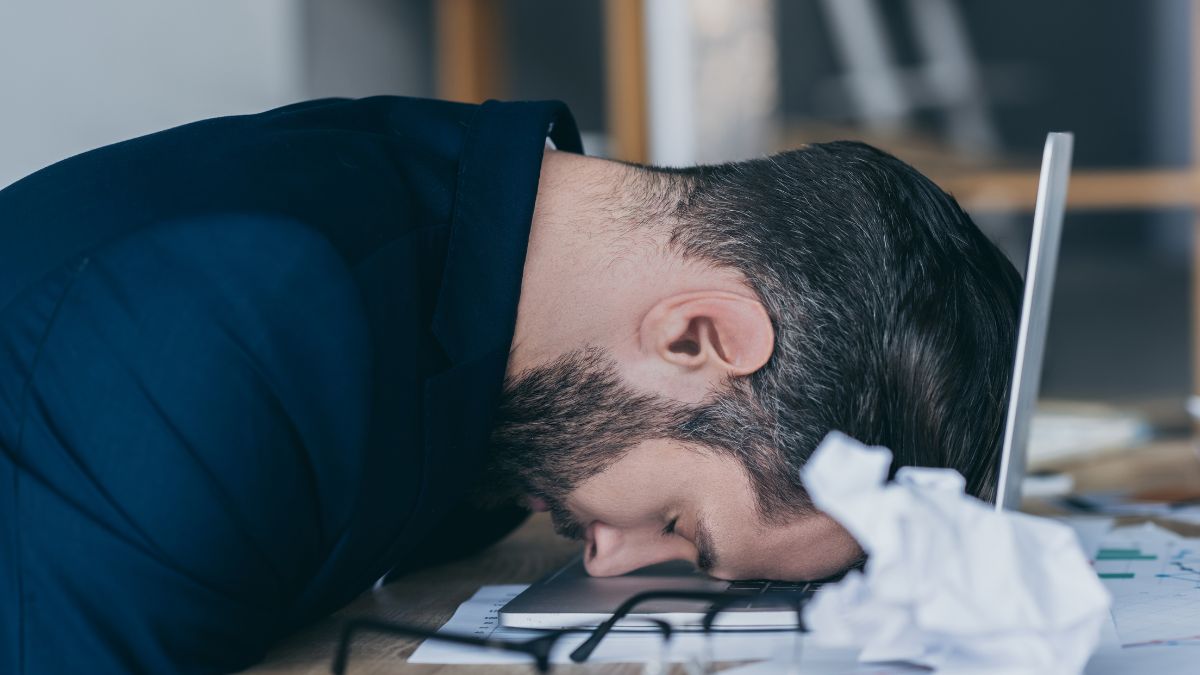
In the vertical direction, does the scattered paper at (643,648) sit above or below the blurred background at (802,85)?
below

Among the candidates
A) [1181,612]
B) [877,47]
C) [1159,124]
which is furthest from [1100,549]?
[1159,124]

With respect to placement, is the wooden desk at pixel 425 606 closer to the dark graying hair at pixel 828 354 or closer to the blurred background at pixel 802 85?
the dark graying hair at pixel 828 354

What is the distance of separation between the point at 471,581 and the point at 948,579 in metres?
0.51

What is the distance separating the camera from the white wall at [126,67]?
1781 millimetres

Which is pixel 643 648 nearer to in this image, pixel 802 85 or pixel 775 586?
pixel 775 586

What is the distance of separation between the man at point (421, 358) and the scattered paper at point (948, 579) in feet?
0.96

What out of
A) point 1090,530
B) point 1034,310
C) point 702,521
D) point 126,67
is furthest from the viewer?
point 126,67

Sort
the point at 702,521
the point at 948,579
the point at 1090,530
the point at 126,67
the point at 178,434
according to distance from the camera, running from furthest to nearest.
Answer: the point at 126,67
the point at 1090,530
the point at 702,521
the point at 178,434
the point at 948,579

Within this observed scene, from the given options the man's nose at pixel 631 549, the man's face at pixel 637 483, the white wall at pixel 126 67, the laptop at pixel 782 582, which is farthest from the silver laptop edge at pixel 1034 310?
the white wall at pixel 126 67

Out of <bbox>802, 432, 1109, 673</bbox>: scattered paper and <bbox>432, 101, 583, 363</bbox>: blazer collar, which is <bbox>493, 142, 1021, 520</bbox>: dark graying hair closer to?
<bbox>432, 101, 583, 363</bbox>: blazer collar

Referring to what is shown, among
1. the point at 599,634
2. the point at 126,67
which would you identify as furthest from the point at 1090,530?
the point at 126,67

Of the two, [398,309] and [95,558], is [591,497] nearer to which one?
[398,309]

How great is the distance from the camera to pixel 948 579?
58 centimetres

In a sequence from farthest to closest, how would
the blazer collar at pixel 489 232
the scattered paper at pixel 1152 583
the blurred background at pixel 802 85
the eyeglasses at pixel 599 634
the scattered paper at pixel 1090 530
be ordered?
the blurred background at pixel 802 85 < the scattered paper at pixel 1090 530 < the blazer collar at pixel 489 232 < the scattered paper at pixel 1152 583 < the eyeglasses at pixel 599 634
